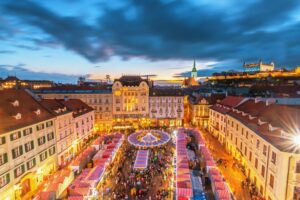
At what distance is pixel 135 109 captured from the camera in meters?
63.2

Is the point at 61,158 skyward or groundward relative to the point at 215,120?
groundward

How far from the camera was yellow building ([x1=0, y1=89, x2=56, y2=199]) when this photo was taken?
23609 millimetres

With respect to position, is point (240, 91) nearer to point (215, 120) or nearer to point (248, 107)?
point (215, 120)

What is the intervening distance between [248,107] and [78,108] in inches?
1702

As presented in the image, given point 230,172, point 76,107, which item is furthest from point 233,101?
point 76,107

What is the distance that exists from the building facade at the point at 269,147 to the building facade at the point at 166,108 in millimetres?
25713

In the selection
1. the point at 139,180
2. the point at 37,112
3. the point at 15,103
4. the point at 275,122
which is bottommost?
the point at 139,180

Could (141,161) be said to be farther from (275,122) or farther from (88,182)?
(275,122)

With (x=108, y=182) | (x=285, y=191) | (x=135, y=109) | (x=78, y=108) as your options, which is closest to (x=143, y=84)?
(x=135, y=109)

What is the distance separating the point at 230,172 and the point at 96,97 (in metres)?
46.4

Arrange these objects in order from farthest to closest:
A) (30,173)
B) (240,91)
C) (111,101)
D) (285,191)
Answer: (240,91) < (111,101) < (30,173) < (285,191)

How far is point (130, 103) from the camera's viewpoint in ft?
206

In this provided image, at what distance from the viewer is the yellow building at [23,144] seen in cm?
2361

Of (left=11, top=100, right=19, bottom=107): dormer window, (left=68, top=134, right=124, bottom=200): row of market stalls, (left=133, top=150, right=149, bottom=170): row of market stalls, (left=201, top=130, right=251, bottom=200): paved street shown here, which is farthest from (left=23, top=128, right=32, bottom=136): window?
(left=201, top=130, right=251, bottom=200): paved street
